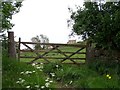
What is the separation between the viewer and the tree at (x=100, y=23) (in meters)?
11.4

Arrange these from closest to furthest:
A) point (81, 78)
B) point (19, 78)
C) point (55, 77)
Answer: point (19, 78)
point (81, 78)
point (55, 77)

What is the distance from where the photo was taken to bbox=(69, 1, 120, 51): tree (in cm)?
1143

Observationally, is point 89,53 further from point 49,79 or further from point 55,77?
point 49,79

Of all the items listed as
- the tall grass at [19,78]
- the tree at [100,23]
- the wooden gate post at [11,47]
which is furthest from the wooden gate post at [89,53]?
the tall grass at [19,78]

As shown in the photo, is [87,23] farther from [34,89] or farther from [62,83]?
[34,89]

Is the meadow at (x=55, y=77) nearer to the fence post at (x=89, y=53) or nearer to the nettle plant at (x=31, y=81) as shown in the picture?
the nettle plant at (x=31, y=81)

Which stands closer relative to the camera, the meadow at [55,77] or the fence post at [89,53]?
the meadow at [55,77]

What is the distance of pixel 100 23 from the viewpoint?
1199cm

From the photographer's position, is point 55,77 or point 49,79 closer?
point 49,79

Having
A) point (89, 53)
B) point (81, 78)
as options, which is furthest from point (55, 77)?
point (89, 53)

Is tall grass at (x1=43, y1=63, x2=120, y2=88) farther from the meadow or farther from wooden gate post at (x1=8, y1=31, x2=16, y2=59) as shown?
wooden gate post at (x1=8, y1=31, x2=16, y2=59)

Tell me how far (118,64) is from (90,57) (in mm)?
1830

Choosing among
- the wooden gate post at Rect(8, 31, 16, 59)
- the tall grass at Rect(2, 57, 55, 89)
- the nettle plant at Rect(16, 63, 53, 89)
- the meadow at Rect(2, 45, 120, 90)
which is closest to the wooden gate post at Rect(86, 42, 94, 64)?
the meadow at Rect(2, 45, 120, 90)

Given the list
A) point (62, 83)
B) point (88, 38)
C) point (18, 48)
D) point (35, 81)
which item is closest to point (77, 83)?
point (62, 83)
